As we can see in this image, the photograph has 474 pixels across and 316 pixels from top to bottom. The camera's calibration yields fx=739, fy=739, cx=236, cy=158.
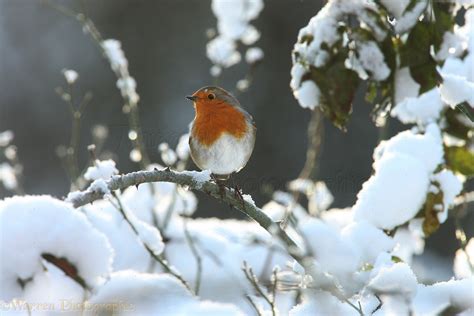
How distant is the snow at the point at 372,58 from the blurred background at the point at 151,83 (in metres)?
8.62

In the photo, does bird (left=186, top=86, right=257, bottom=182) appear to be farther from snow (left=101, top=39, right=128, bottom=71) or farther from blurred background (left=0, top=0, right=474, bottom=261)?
blurred background (left=0, top=0, right=474, bottom=261)

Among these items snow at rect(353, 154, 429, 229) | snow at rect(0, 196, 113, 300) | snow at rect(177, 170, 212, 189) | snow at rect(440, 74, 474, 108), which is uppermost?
snow at rect(440, 74, 474, 108)

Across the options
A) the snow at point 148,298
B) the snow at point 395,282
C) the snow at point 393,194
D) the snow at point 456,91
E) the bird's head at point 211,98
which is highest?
the bird's head at point 211,98

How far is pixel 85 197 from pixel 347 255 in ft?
2.86

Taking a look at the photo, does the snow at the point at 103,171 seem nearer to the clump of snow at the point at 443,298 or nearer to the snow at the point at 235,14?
the clump of snow at the point at 443,298

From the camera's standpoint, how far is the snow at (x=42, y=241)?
42.9 inches

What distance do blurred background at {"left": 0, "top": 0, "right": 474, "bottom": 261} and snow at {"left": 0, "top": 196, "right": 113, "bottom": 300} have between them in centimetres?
963

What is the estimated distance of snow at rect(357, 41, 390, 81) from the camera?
2.27 meters

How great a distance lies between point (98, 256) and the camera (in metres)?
1.17

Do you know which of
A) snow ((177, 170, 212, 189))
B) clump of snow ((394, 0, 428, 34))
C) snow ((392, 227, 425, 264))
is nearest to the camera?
snow ((177, 170, 212, 189))

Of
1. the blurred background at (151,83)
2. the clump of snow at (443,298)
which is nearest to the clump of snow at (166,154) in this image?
the clump of snow at (443,298)

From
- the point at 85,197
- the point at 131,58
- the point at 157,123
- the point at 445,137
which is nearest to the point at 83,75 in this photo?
the point at 131,58

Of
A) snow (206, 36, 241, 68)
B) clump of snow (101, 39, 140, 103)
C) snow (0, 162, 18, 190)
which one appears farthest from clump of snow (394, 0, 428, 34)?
snow (0, 162, 18, 190)

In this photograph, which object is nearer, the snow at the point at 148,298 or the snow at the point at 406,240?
the snow at the point at 148,298
